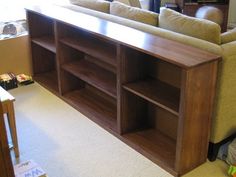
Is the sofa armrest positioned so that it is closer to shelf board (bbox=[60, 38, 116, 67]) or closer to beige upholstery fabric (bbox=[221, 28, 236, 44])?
beige upholstery fabric (bbox=[221, 28, 236, 44])

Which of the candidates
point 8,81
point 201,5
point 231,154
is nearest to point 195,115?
point 231,154

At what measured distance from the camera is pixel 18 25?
3855 mm

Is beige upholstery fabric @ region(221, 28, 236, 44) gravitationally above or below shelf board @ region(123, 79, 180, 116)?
above

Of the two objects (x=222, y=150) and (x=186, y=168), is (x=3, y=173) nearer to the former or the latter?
(x=186, y=168)

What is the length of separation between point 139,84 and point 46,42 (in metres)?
1.42

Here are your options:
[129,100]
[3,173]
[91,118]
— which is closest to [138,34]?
[129,100]

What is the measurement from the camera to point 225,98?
2.13 meters

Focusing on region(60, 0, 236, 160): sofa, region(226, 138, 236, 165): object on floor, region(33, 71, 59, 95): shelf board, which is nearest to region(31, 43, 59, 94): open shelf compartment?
region(33, 71, 59, 95): shelf board

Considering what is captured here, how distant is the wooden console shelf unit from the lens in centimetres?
201

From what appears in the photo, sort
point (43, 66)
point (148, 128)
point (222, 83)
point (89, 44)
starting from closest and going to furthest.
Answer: point (222, 83), point (148, 128), point (89, 44), point (43, 66)

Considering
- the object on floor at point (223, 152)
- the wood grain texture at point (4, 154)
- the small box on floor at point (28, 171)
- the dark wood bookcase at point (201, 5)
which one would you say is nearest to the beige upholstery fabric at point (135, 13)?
the object on floor at point (223, 152)

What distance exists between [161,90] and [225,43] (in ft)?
1.74

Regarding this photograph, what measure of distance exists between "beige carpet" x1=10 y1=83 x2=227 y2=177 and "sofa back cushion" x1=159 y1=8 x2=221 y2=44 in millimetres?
885

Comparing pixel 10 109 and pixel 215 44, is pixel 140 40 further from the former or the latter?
pixel 10 109
